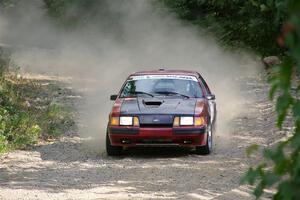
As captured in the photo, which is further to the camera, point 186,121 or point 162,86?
point 162,86

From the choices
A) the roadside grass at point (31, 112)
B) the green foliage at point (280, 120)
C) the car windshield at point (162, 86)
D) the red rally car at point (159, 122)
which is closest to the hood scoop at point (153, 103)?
the red rally car at point (159, 122)

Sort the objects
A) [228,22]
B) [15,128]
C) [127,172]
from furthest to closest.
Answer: [228,22] → [15,128] → [127,172]

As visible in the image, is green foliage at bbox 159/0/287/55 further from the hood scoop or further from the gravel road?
the hood scoop

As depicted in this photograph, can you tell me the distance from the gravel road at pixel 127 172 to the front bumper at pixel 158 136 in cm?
30

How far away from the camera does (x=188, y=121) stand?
1029 cm

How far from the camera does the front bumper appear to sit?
10203mm

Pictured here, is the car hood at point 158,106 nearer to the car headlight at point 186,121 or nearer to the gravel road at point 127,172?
the car headlight at point 186,121

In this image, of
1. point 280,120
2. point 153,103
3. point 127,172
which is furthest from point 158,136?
point 280,120

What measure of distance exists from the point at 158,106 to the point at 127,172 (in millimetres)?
1646

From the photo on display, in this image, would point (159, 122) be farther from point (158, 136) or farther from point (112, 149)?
point (112, 149)

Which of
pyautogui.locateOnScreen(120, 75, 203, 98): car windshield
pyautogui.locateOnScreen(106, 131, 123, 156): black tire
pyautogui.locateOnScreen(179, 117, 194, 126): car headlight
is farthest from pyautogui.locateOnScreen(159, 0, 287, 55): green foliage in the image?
pyautogui.locateOnScreen(179, 117, 194, 126): car headlight

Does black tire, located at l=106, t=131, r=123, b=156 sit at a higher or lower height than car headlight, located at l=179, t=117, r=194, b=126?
lower

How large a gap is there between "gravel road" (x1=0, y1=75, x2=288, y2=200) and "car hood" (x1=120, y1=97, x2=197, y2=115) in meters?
0.80

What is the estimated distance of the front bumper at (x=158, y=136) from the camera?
10203 millimetres
